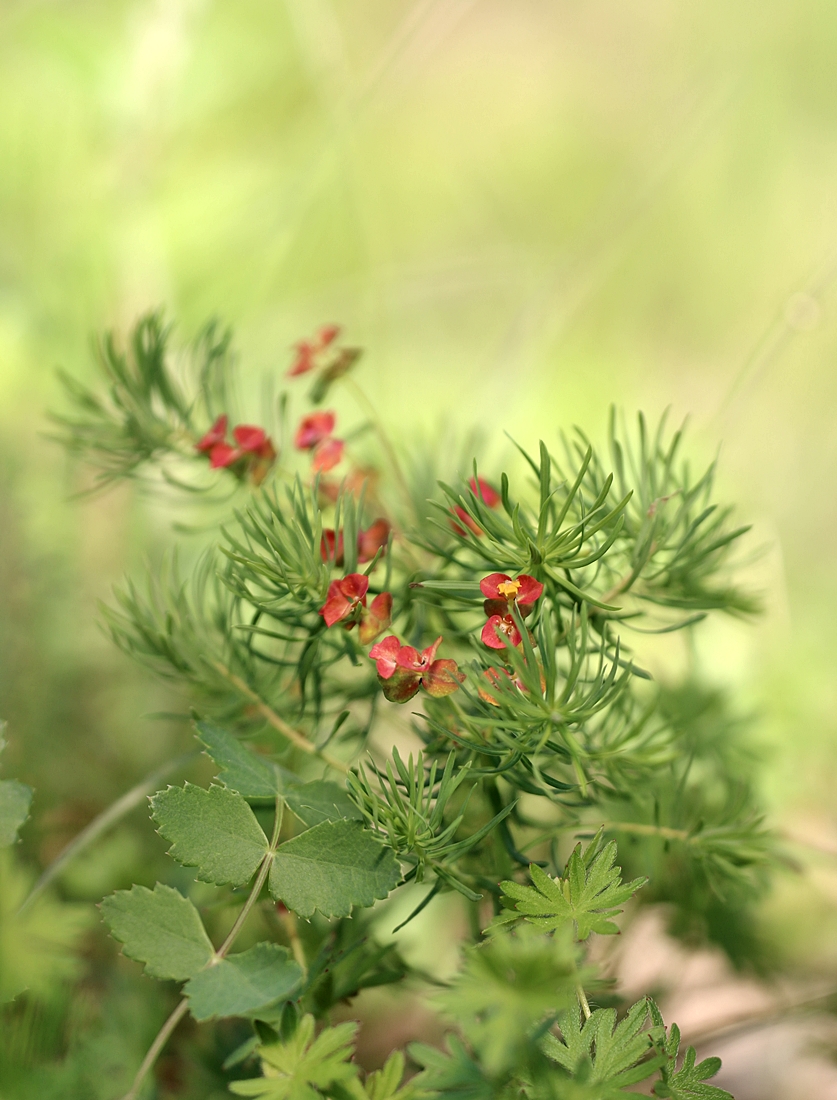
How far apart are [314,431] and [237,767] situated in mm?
214

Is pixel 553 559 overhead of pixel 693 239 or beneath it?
beneath

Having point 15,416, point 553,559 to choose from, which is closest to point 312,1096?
point 553,559

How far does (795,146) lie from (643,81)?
0.34m

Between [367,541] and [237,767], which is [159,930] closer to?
[237,767]

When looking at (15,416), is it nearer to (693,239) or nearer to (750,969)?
(750,969)

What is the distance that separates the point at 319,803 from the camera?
418 mm

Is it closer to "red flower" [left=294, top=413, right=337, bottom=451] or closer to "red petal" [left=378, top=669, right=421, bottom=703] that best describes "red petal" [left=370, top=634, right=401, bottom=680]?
"red petal" [left=378, top=669, right=421, bottom=703]

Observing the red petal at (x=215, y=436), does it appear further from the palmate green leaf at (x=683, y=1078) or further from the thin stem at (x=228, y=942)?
the palmate green leaf at (x=683, y=1078)

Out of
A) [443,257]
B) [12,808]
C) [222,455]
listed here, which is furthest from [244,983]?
[443,257]

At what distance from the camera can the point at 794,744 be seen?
90 centimetres

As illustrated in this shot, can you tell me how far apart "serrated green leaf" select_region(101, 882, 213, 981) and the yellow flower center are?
0.19 meters

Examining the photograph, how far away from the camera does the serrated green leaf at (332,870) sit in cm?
38

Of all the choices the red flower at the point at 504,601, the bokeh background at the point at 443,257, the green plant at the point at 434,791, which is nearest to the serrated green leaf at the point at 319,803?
the green plant at the point at 434,791

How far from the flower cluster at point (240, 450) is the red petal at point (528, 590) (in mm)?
185
